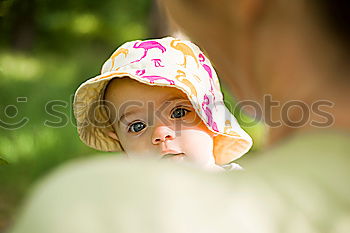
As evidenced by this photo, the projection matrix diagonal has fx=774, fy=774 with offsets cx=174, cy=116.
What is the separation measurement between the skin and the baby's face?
0.92m

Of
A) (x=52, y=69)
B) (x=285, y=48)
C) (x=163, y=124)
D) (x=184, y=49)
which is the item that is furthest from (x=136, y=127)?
(x=52, y=69)

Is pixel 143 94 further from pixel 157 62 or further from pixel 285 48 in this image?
pixel 285 48

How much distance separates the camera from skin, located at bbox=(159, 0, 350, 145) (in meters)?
0.62

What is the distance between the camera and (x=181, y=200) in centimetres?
52

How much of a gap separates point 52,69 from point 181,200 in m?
4.97

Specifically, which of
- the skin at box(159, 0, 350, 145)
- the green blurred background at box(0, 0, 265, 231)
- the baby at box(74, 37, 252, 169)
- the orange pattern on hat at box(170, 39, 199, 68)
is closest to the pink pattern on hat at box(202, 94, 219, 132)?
the baby at box(74, 37, 252, 169)

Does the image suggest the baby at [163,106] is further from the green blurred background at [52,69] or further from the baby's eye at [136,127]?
the green blurred background at [52,69]

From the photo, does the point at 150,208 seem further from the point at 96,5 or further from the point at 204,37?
the point at 96,5

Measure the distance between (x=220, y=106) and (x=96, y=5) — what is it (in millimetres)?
4481

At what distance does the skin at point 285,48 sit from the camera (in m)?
0.62

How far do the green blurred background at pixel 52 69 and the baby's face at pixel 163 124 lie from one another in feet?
4.09

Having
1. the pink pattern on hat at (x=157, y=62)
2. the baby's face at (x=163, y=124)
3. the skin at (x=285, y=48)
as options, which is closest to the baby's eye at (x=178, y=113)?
the baby's face at (x=163, y=124)

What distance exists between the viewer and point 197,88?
1.59 meters

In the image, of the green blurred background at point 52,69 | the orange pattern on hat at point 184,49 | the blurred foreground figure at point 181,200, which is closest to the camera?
the blurred foreground figure at point 181,200
